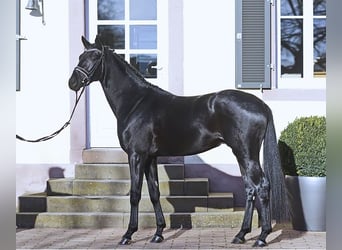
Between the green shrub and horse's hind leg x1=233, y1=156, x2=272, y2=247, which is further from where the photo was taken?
the green shrub

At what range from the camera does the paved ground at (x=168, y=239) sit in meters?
5.56

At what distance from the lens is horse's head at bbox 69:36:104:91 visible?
Answer: 18.7 feet

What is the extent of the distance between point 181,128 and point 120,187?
166 centimetres

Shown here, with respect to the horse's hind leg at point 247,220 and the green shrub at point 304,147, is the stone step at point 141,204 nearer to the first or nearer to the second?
the green shrub at point 304,147

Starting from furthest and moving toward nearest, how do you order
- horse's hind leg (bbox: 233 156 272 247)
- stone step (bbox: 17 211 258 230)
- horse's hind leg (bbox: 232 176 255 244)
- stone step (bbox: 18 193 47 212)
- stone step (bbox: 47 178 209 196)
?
1. stone step (bbox: 47 178 209 196)
2. stone step (bbox: 18 193 47 212)
3. stone step (bbox: 17 211 258 230)
4. horse's hind leg (bbox: 232 176 255 244)
5. horse's hind leg (bbox: 233 156 272 247)

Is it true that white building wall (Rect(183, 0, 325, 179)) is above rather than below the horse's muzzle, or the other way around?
above

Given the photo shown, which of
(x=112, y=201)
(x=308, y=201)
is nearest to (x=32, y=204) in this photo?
(x=112, y=201)

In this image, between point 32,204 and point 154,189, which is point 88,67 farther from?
point 32,204

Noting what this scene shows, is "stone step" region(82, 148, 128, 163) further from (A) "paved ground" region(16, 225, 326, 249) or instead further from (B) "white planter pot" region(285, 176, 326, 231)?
(B) "white planter pot" region(285, 176, 326, 231)

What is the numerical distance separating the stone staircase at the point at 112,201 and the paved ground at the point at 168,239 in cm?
11

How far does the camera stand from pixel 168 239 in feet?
19.3

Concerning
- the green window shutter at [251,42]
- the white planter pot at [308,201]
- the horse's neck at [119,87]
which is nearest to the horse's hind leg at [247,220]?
the white planter pot at [308,201]

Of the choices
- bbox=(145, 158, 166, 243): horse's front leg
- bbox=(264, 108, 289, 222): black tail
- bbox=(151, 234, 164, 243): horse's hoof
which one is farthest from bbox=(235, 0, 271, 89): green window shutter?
bbox=(151, 234, 164, 243): horse's hoof
